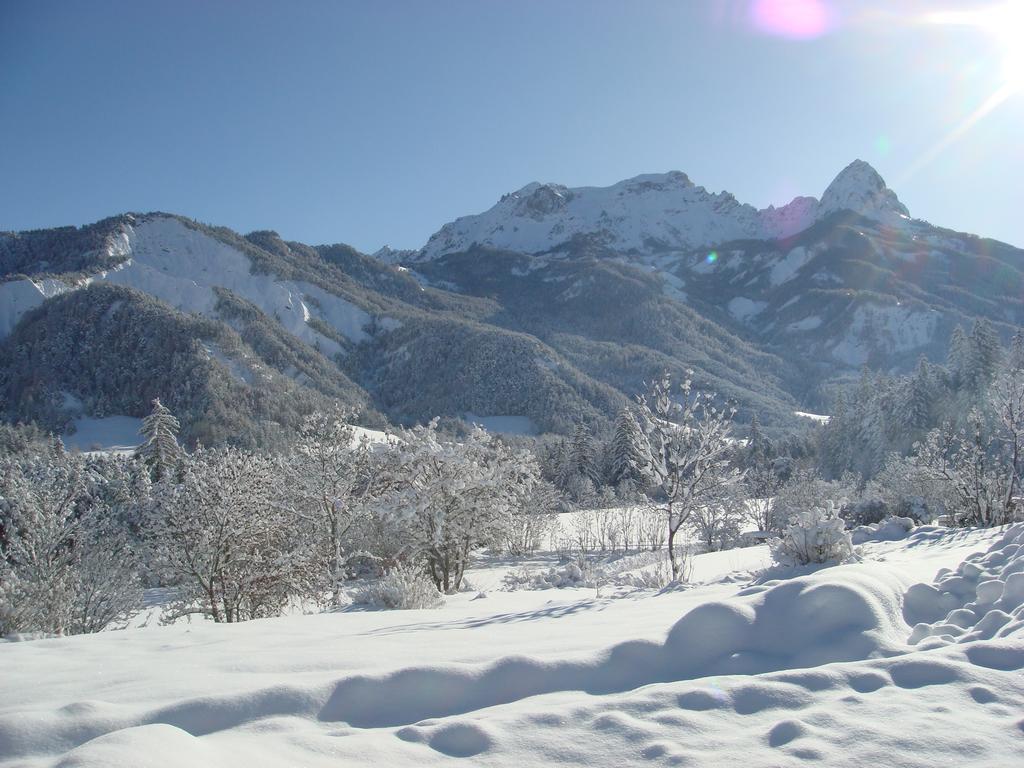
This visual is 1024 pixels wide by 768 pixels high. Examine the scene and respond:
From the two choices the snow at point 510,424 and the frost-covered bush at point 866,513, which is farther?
the snow at point 510,424

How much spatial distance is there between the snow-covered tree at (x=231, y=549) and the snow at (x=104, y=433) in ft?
284

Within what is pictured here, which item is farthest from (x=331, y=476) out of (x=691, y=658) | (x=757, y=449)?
(x=757, y=449)

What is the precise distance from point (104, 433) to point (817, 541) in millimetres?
111302

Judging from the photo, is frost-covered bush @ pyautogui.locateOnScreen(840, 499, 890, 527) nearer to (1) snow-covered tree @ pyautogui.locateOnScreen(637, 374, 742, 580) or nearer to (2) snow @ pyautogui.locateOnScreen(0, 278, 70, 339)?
(1) snow-covered tree @ pyautogui.locateOnScreen(637, 374, 742, 580)

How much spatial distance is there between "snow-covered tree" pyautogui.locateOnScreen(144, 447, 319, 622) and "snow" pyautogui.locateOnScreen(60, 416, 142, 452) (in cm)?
8656

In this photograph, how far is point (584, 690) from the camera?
11.1 ft

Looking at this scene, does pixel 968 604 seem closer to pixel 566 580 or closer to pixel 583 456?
pixel 566 580

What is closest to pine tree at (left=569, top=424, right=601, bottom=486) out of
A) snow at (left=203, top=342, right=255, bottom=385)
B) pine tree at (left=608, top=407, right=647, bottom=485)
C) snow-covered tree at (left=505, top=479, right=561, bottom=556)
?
pine tree at (left=608, top=407, right=647, bottom=485)

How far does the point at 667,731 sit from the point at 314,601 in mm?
14012

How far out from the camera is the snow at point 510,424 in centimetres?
12044

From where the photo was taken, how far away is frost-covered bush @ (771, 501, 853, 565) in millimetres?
7811

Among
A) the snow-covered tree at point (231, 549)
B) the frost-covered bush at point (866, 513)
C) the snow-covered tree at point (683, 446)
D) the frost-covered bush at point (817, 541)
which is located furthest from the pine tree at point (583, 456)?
the frost-covered bush at point (817, 541)

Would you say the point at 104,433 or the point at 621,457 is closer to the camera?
the point at 621,457

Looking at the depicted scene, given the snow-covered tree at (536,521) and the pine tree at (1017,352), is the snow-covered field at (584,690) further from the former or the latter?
the pine tree at (1017,352)
